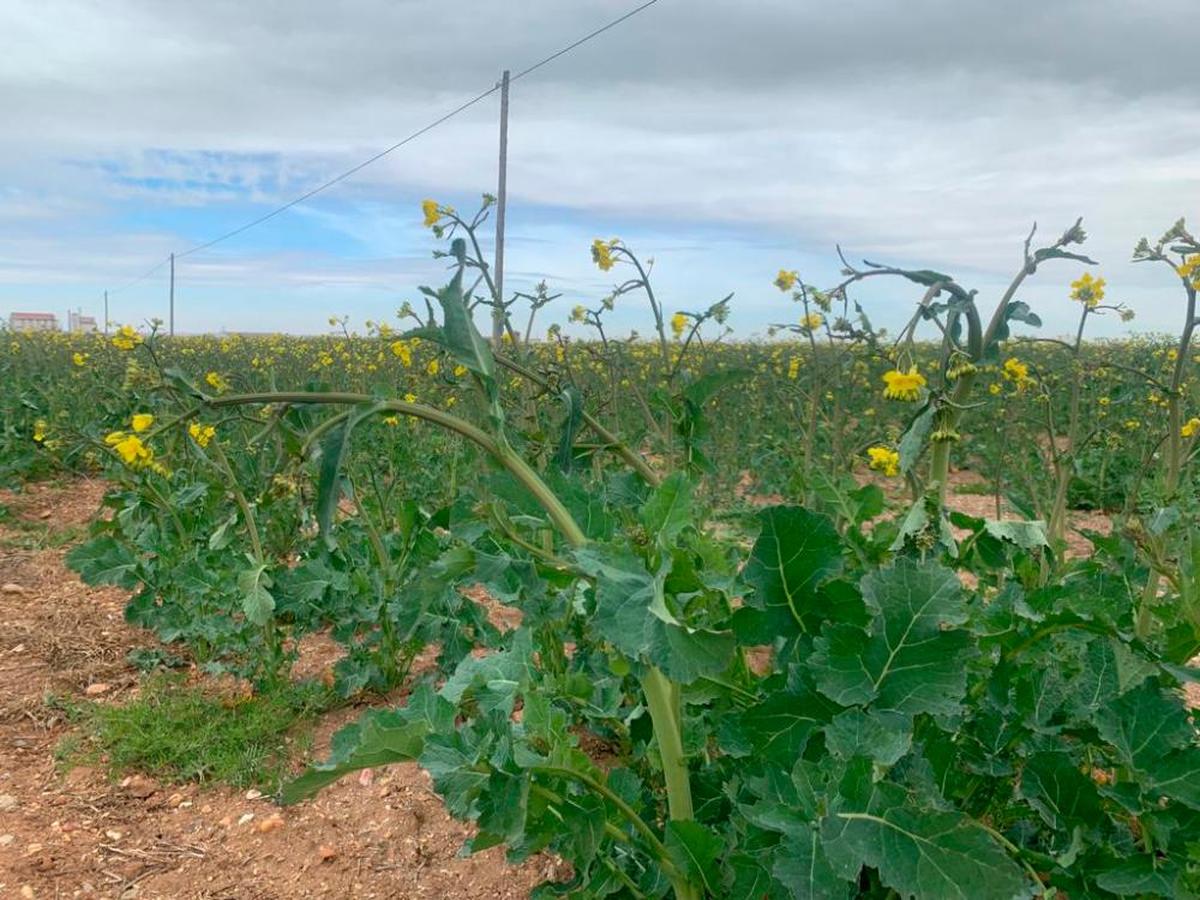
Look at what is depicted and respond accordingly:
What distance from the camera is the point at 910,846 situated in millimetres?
1188

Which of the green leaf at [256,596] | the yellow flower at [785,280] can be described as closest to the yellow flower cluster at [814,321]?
the yellow flower at [785,280]

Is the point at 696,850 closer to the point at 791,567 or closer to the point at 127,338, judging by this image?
the point at 791,567

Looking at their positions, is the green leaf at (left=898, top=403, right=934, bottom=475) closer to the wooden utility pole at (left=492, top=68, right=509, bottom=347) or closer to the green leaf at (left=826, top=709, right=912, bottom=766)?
the green leaf at (left=826, top=709, right=912, bottom=766)

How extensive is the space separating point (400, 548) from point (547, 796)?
2.02m

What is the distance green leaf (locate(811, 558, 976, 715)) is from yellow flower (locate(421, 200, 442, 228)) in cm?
227

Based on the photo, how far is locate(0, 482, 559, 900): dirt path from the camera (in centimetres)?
230

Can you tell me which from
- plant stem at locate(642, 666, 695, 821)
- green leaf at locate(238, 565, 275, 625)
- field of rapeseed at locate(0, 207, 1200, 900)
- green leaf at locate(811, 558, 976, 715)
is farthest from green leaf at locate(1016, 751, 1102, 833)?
green leaf at locate(238, 565, 275, 625)

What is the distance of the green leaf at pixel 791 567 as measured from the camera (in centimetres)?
134

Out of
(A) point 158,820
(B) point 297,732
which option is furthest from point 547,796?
(B) point 297,732

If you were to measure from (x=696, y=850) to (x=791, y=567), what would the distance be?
485mm

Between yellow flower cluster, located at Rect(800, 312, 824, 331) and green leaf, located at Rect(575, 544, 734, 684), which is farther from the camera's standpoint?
yellow flower cluster, located at Rect(800, 312, 824, 331)

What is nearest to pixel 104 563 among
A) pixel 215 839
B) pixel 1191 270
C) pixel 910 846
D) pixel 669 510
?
pixel 215 839

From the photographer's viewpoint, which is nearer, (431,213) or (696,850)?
Result: (696,850)

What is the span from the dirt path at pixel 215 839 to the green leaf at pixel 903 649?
4.15ft
